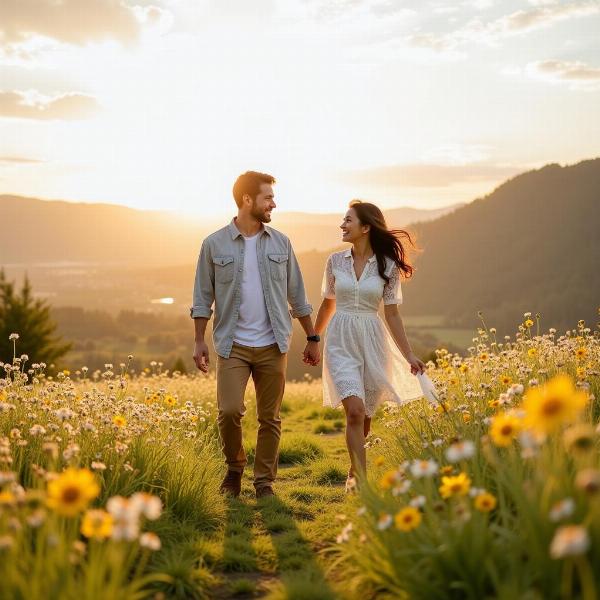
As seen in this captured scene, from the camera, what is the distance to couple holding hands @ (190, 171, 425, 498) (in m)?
6.71

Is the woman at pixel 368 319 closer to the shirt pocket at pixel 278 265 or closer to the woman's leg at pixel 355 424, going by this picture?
the woman's leg at pixel 355 424

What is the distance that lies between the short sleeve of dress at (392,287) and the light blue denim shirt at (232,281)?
2.55 ft

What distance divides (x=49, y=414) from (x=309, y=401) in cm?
892

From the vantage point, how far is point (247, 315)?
22.1 ft

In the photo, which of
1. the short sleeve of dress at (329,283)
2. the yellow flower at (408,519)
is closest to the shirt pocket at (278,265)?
the short sleeve of dress at (329,283)

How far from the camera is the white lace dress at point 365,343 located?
22.2ft

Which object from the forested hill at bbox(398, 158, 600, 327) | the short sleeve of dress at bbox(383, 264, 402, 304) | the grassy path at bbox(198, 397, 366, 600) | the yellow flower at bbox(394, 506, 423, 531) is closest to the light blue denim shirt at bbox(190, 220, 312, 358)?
the short sleeve of dress at bbox(383, 264, 402, 304)

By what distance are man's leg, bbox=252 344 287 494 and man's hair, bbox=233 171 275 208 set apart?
1461 mm

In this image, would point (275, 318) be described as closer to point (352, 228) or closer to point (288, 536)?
point (352, 228)

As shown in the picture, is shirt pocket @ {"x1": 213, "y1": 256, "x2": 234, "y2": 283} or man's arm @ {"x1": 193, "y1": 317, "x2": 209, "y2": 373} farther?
shirt pocket @ {"x1": 213, "y1": 256, "x2": 234, "y2": 283}

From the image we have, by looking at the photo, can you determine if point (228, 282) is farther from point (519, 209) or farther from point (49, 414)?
point (519, 209)

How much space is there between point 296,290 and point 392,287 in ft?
3.04

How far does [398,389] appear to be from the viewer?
6840 millimetres

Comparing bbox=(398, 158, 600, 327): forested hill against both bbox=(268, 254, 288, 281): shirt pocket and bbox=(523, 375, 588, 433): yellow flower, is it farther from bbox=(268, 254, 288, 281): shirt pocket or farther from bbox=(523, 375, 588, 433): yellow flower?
bbox=(523, 375, 588, 433): yellow flower
